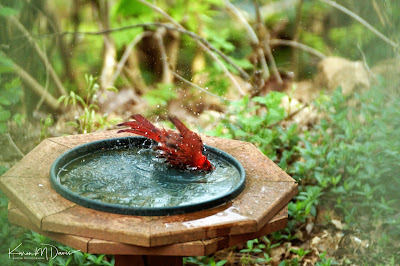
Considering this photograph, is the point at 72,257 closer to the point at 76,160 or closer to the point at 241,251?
the point at 76,160

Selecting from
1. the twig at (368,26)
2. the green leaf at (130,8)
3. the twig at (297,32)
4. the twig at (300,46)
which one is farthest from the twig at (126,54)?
the twig at (368,26)

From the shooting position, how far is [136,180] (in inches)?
85.1

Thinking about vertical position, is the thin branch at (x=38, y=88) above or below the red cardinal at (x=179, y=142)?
below

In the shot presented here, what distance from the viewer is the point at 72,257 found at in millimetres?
2857

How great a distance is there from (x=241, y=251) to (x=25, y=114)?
2202 millimetres

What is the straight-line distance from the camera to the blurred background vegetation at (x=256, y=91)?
122 inches

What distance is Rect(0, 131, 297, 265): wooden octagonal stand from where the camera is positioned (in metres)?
1.66

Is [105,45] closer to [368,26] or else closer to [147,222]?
[368,26]

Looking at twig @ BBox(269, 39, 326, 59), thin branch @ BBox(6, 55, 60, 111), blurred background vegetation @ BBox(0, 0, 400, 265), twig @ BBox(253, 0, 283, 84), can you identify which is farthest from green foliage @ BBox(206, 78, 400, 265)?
thin branch @ BBox(6, 55, 60, 111)

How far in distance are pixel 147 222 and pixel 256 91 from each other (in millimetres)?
2743

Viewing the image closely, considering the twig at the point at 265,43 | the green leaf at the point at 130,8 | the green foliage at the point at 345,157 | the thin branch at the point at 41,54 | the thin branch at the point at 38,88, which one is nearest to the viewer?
the green foliage at the point at 345,157

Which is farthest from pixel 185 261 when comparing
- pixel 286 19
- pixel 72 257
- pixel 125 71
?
pixel 286 19

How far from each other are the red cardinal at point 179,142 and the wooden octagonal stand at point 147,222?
27cm

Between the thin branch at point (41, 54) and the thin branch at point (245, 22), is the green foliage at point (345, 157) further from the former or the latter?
the thin branch at point (41, 54)
